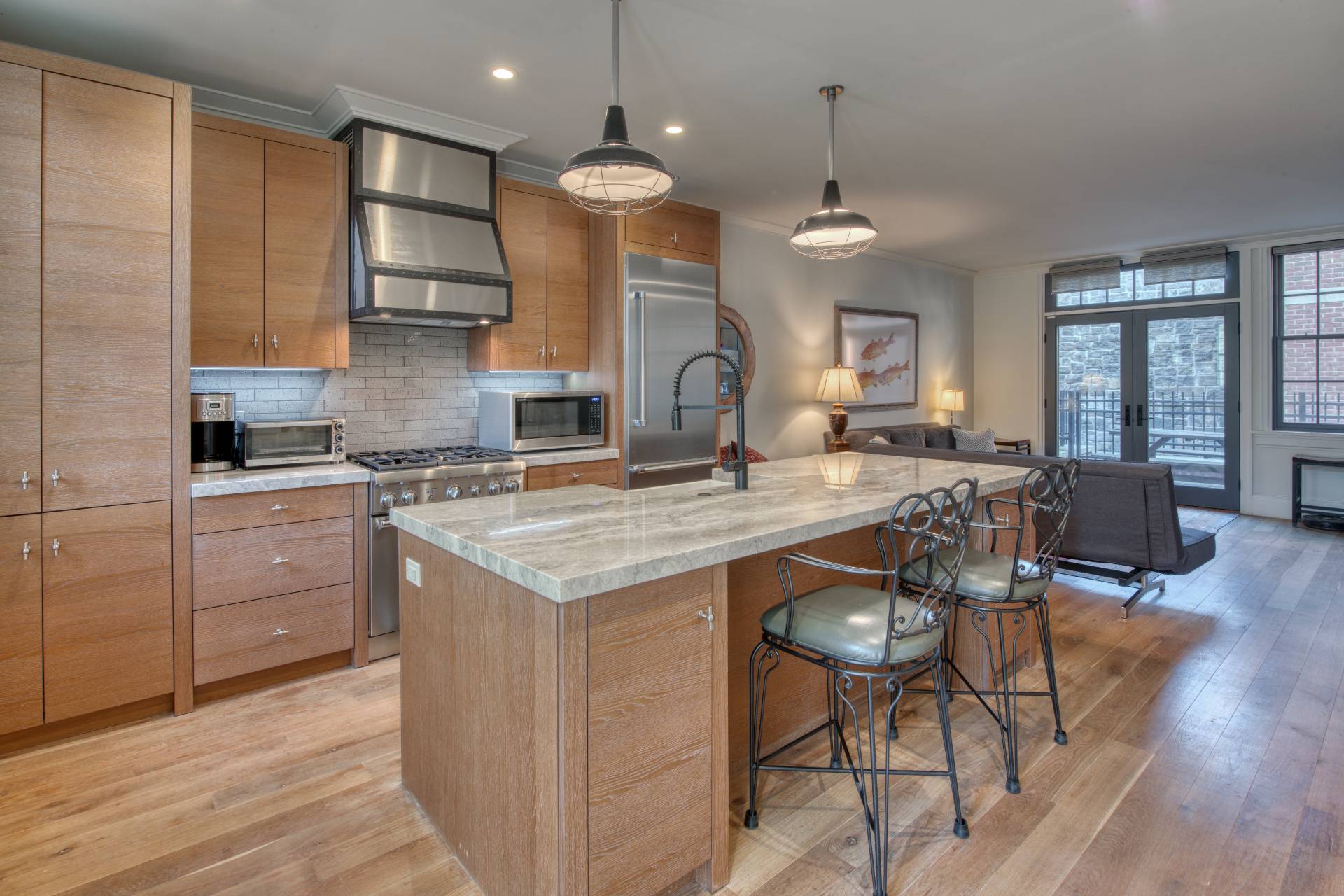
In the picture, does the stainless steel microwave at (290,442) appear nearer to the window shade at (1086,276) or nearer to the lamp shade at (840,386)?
the lamp shade at (840,386)

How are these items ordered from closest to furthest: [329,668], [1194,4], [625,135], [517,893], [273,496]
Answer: [517,893], [625,135], [1194,4], [273,496], [329,668]

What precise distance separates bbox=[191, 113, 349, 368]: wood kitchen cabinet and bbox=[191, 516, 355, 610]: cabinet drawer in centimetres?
76

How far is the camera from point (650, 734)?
1.60 metres

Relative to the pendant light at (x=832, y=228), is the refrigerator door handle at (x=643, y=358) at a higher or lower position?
lower

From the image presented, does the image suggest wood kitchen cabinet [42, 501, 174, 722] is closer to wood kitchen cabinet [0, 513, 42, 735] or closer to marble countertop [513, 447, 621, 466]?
wood kitchen cabinet [0, 513, 42, 735]

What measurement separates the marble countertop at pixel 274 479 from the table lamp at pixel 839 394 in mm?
4037

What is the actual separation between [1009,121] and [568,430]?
2.86 m

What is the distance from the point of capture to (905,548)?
2709mm

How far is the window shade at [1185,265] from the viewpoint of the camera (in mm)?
6738

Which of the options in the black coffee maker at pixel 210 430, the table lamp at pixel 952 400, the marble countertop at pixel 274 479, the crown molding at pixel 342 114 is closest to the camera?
the marble countertop at pixel 274 479

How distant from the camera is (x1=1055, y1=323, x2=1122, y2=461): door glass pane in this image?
751cm

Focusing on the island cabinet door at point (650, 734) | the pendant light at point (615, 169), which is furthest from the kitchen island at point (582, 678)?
the pendant light at point (615, 169)

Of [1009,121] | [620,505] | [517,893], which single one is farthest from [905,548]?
[1009,121]

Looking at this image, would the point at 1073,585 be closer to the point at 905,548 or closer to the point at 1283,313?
the point at 905,548
